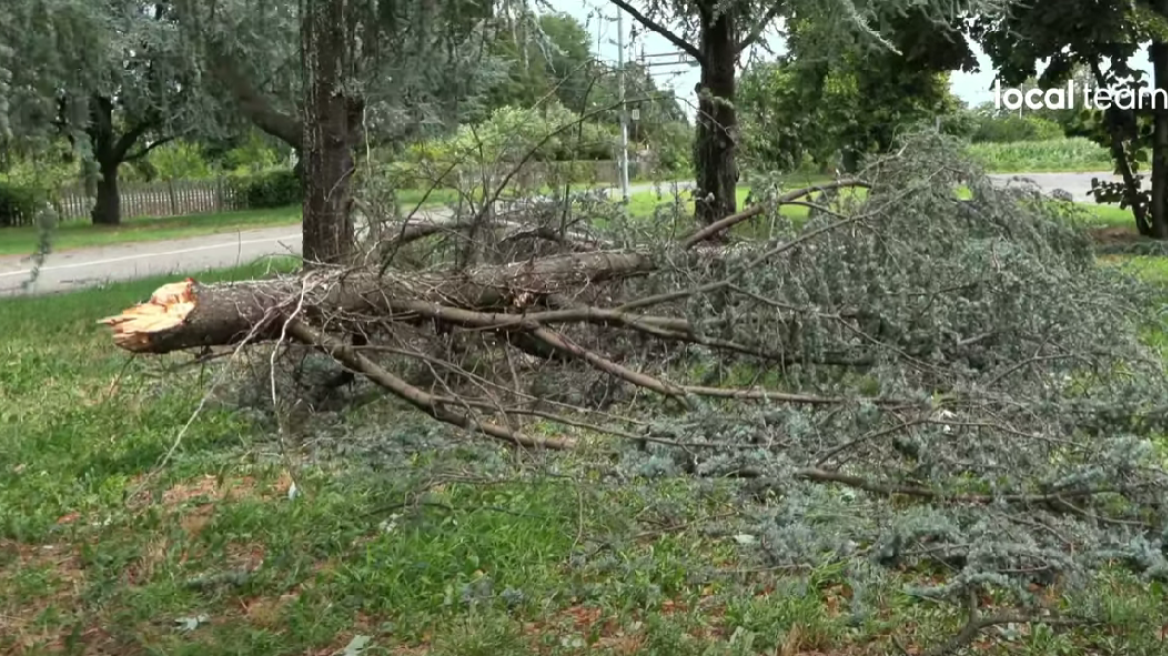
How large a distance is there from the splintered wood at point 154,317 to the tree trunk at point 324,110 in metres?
2.60

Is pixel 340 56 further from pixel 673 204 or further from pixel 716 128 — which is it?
pixel 716 128

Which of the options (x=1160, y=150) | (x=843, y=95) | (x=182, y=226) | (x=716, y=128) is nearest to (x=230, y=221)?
(x=182, y=226)

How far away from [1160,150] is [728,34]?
263 inches

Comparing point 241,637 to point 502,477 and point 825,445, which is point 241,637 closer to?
point 502,477

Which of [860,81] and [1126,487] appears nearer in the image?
[1126,487]

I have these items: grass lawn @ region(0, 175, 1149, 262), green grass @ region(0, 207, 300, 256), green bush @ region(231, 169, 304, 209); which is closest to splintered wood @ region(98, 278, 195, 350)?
grass lawn @ region(0, 175, 1149, 262)

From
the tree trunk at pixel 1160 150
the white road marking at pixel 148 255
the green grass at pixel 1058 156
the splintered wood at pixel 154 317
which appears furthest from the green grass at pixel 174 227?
the green grass at pixel 1058 156

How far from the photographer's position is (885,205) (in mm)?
5898

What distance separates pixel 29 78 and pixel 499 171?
10.6ft

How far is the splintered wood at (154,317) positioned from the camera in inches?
201

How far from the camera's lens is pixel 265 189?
3469 centimetres

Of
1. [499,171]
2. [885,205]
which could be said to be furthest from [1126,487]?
[499,171]

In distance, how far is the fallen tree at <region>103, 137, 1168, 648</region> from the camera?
4145 millimetres

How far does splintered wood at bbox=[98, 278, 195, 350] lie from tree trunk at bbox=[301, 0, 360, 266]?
8.55 feet
